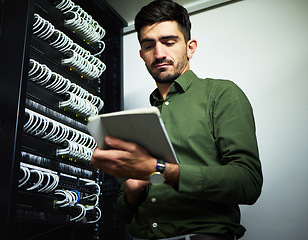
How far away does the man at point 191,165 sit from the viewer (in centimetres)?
111

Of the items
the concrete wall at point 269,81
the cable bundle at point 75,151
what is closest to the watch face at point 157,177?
the cable bundle at point 75,151

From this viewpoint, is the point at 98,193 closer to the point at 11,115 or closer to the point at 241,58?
the point at 11,115

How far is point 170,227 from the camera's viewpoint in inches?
50.4

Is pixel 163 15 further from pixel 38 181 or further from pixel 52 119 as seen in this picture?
pixel 38 181

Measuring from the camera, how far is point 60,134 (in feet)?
6.46

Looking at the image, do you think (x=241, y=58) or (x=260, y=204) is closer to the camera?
(x=260, y=204)

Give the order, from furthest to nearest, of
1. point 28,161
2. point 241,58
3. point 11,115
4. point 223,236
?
point 241,58 → point 28,161 → point 11,115 → point 223,236

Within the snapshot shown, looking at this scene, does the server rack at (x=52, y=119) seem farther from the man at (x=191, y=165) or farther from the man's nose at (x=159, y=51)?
the man's nose at (x=159, y=51)

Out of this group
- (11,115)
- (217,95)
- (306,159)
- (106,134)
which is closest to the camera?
(106,134)

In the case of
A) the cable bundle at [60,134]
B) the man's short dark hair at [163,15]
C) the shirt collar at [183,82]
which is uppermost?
the man's short dark hair at [163,15]

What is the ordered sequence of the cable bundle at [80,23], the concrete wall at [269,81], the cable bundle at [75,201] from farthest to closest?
the cable bundle at [80,23] → the concrete wall at [269,81] → the cable bundle at [75,201]

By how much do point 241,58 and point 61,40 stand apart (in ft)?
4.02

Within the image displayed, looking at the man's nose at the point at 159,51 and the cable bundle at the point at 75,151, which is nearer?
the man's nose at the point at 159,51

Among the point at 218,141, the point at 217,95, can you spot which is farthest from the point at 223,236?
the point at 217,95
